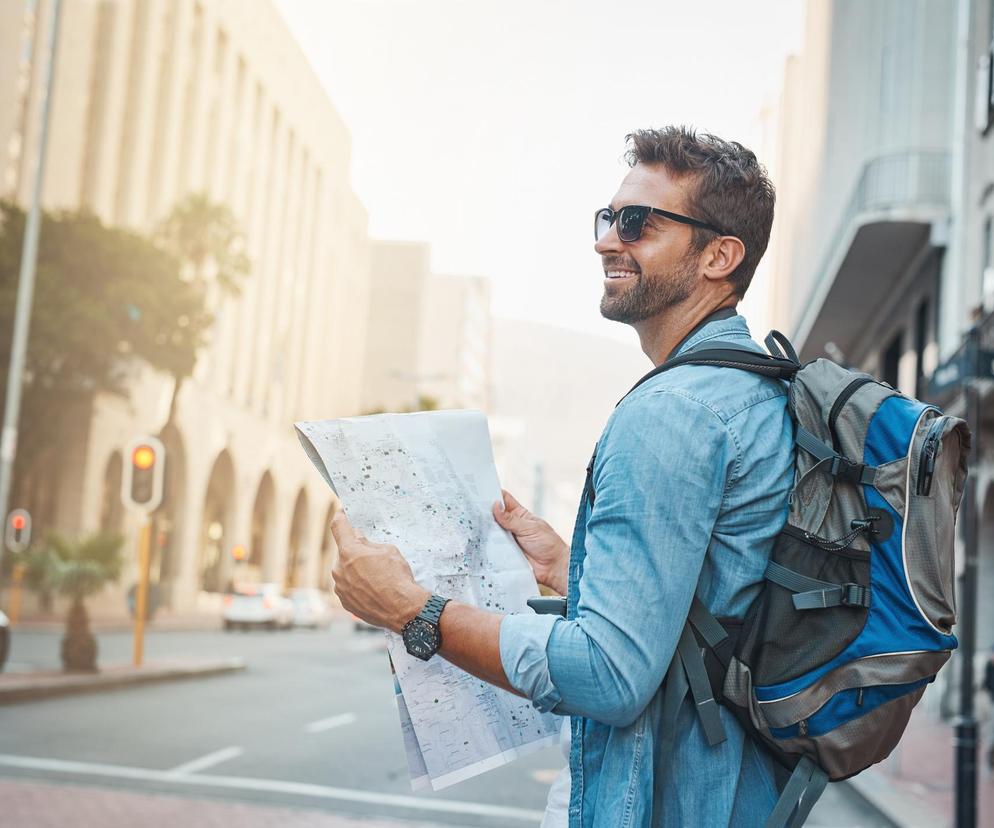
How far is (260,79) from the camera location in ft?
171

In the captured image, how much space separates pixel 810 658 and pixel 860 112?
86.6 feet

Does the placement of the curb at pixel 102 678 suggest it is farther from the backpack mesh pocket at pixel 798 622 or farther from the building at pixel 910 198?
the backpack mesh pocket at pixel 798 622

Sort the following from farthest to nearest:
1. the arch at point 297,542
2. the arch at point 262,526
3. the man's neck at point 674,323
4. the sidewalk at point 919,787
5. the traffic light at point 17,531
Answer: the arch at point 297,542 → the arch at point 262,526 → the traffic light at point 17,531 → the sidewalk at point 919,787 → the man's neck at point 674,323

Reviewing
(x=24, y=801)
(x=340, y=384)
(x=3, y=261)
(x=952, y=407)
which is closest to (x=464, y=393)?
(x=340, y=384)

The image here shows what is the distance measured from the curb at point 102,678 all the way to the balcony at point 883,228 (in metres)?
13.2

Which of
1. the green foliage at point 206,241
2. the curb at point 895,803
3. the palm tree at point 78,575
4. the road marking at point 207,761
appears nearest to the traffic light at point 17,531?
the palm tree at point 78,575

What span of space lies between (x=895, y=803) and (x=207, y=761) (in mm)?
5283

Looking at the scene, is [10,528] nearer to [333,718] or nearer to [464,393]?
[333,718]

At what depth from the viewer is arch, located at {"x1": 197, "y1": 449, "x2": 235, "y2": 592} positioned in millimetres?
51562

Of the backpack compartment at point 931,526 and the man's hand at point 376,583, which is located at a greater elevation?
the backpack compartment at point 931,526

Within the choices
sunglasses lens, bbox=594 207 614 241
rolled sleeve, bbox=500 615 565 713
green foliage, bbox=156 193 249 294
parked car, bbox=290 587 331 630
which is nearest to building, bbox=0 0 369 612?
green foliage, bbox=156 193 249 294

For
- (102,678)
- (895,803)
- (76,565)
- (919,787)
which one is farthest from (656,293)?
(76,565)

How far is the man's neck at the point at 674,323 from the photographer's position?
2115 mm

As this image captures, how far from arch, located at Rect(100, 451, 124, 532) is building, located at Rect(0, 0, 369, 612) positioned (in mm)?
70
